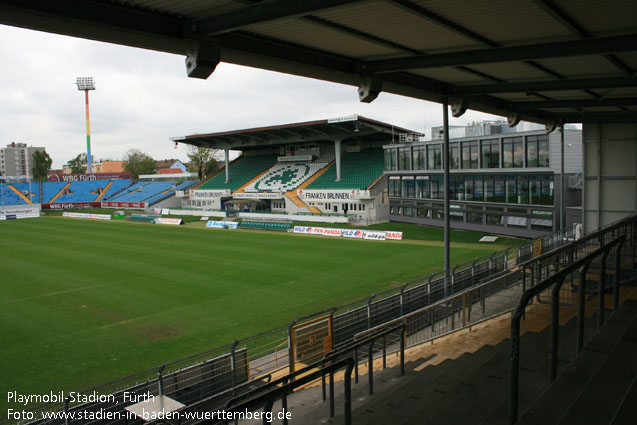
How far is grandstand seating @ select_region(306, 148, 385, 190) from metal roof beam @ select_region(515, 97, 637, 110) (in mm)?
29227

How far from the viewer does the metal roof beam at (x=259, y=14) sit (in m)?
5.00

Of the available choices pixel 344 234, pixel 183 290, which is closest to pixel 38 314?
pixel 183 290

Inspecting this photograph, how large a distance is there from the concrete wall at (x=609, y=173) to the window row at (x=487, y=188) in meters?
14.1

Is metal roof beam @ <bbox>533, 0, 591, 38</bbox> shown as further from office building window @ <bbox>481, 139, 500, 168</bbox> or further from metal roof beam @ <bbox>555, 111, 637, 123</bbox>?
office building window @ <bbox>481, 139, 500, 168</bbox>

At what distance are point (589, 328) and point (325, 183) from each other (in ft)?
140

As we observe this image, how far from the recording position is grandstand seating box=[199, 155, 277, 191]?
58.6m

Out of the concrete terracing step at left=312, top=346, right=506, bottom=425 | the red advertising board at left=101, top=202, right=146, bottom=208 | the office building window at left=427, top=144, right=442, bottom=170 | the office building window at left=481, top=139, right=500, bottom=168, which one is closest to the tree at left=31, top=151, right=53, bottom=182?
the red advertising board at left=101, top=202, right=146, bottom=208

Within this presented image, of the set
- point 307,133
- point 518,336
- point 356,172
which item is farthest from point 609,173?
point 307,133

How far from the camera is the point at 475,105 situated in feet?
40.1

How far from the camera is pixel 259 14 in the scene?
17.5ft

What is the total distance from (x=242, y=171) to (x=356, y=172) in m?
A: 19.8

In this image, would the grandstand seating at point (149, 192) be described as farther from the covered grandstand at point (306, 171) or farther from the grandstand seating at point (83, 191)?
the covered grandstand at point (306, 171)

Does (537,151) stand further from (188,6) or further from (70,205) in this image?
(70,205)

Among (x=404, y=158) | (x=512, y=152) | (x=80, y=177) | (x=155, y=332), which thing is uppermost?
(x=80, y=177)
